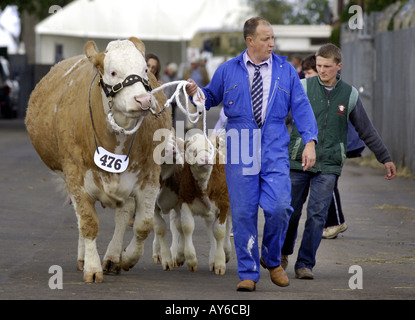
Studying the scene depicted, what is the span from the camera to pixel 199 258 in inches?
425

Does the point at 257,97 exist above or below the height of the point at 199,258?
above

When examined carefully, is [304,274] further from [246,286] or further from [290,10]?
[290,10]

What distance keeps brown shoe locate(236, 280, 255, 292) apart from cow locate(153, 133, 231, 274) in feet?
3.78

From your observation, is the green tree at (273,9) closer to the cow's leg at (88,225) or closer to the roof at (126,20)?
the roof at (126,20)

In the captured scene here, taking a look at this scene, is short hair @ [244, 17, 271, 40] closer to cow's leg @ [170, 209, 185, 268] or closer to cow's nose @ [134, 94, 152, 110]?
cow's nose @ [134, 94, 152, 110]

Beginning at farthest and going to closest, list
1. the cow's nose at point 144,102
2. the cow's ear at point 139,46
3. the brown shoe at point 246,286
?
1. the cow's ear at point 139,46
2. the brown shoe at point 246,286
3. the cow's nose at point 144,102

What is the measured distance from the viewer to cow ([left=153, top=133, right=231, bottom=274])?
1005 cm

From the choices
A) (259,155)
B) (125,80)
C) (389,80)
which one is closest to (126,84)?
(125,80)

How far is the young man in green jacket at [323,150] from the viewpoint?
376 inches

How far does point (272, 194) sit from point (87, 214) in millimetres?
1670

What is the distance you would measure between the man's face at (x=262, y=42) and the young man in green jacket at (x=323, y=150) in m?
1.05

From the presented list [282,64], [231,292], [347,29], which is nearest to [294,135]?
[282,64]

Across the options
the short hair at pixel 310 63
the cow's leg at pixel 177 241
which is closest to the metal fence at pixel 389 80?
the short hair at pixel 310 63

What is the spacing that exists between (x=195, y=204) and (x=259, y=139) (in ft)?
5.65
